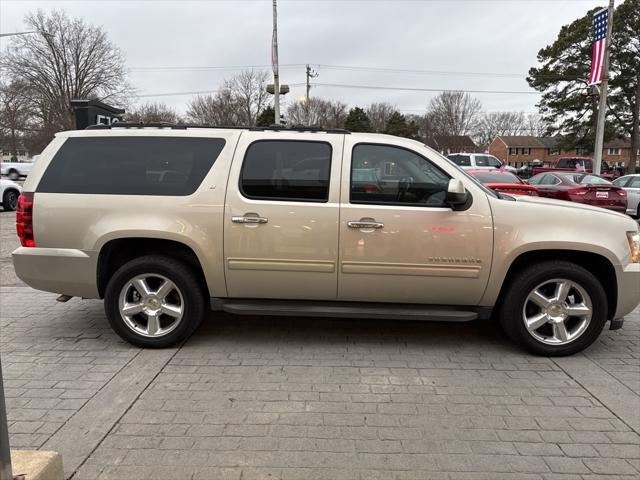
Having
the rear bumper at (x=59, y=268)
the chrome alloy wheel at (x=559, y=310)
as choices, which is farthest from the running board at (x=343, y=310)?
the rear bumper at (x=59, y=268)

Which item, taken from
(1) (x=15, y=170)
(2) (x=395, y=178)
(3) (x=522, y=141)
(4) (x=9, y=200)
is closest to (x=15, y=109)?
(1) (x=15, y=170)

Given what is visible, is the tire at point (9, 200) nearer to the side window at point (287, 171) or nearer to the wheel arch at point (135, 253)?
the wheel arch at point (135, 253)

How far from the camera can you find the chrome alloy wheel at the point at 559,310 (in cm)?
410

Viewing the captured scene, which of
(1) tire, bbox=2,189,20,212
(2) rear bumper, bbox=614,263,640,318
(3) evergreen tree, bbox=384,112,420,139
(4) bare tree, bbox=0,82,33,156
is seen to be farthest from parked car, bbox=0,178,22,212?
(3) evergreen tree, bbox=384,112,420,139

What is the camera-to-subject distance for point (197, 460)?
2.69m

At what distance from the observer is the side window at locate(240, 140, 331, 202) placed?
4102 mm

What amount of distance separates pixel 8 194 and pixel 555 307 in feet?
57.2

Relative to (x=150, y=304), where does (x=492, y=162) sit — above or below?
above

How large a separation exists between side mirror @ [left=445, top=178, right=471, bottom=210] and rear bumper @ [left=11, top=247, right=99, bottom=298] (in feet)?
10.2

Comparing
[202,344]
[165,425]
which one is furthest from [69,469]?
[202,344]

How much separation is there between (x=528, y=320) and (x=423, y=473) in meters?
2.09

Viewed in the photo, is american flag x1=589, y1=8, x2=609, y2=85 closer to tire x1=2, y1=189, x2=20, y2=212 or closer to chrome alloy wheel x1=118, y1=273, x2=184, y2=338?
chrome alloy wheel x1=118, y1=273, x2=184, y2=338

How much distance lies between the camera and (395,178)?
4.13 meters

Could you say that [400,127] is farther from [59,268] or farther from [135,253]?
[59,268]
